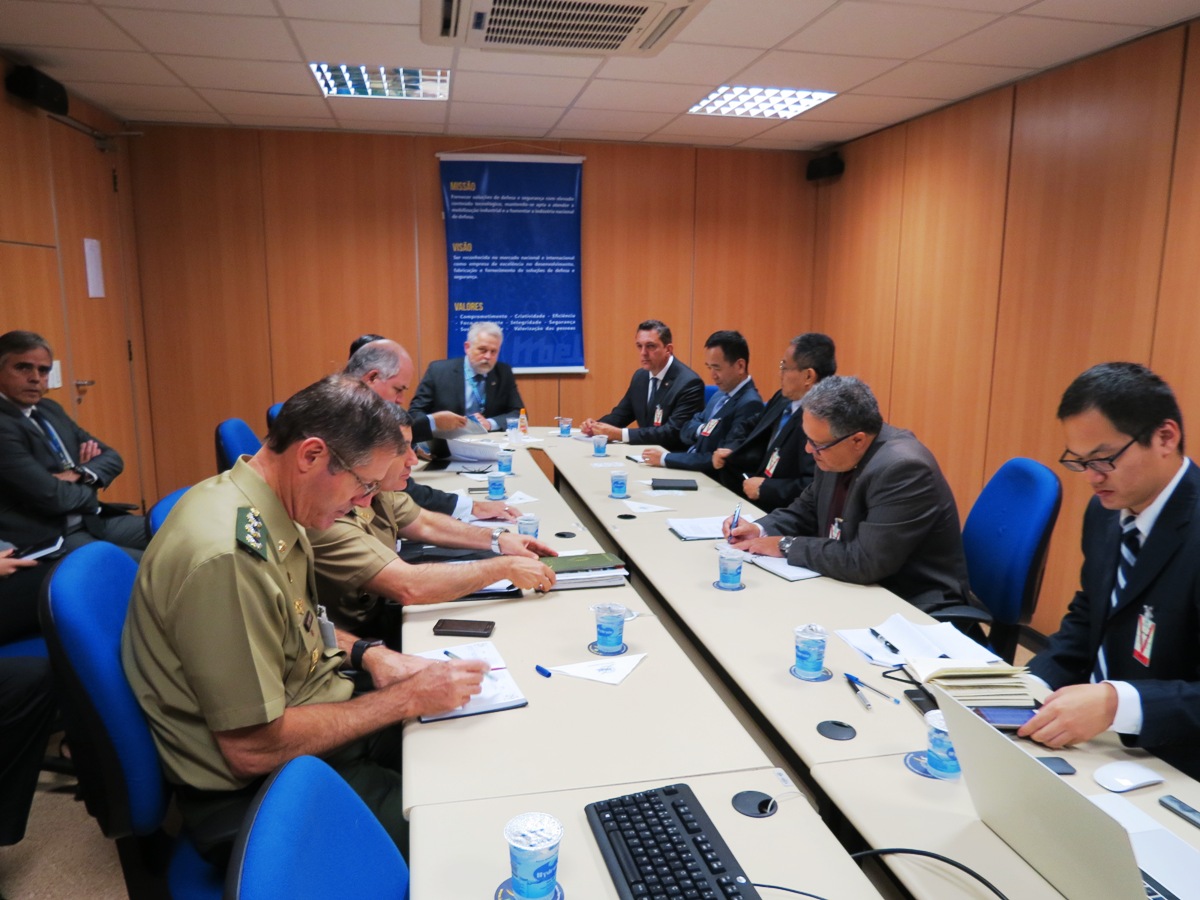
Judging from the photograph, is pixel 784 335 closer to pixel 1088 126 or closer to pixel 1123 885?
pixel 1088 126

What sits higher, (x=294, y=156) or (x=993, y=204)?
(x=294, y=156)

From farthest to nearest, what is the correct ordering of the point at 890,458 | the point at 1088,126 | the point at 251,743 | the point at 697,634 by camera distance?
1. the point at 1088,126
2. the point at 890,458
3. the point at 697,634
4. the point at 251,743

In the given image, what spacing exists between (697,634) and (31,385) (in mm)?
3067

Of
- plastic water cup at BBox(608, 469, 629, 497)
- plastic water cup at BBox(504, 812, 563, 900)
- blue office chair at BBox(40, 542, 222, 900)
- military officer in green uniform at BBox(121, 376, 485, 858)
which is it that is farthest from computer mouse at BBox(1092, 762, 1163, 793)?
plastic water cup at BBox(608, 469, 629, 497)

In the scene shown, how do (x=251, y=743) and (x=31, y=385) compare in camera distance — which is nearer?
(x=251, y=743)

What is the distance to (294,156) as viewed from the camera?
576cm

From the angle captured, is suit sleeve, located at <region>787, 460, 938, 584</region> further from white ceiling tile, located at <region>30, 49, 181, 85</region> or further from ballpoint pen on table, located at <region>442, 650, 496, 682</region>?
white ceiling tile, located at <region>30, 49, 181, 85</region>

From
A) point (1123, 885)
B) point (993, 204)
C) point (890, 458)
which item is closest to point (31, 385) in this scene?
point (890, 458)

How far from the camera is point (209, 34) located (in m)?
3.65

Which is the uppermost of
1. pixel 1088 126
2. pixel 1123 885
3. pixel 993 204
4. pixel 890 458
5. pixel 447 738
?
pixel 1088 126

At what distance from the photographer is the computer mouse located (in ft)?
4.43

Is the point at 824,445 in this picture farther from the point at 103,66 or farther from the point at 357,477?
the point at 103,66

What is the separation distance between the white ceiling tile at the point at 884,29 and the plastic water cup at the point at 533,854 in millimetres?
3414

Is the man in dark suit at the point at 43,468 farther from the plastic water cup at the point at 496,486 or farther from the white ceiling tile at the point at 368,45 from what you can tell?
the white ceiling tile at the point at 368,45
